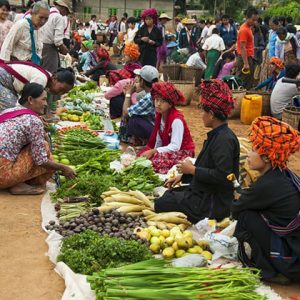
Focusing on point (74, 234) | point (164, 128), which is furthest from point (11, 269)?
point (164, 128)

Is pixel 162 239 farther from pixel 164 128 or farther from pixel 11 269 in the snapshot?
pixel 164 128

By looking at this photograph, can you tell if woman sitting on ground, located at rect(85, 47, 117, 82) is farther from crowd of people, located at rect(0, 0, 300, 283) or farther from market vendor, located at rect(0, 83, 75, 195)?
market vendor, located at rect(0, 83, 75, 195)

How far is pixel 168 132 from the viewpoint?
19.7ft

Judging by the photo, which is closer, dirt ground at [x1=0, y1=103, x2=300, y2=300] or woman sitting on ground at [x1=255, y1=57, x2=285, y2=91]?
dirt ground at [x1=0, y1=103, x2=300, y2=300]

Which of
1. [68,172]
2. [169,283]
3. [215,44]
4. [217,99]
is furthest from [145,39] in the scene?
[169,283]

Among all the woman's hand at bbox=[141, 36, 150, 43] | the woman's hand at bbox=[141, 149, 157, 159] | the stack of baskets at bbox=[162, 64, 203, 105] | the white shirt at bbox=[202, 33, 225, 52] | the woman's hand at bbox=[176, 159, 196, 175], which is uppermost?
the woman's hand at bbox=[141, 36, 150, 43]

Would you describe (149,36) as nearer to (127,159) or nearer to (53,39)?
(53,39)

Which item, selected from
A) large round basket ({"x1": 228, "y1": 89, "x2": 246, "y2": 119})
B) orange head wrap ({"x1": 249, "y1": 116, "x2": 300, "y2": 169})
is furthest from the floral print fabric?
large round basket ({"x1": 228, "y1": 89, "x2": 246, "y2": 119})

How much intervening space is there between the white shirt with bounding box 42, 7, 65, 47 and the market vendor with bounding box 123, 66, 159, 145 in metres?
2.13

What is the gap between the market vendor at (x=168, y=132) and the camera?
19.0ft

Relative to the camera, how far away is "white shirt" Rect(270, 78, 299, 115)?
8828 millimetres

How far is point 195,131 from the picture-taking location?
9133 millimetres

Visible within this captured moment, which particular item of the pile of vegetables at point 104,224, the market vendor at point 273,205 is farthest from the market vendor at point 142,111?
the market vendor at point 273,205

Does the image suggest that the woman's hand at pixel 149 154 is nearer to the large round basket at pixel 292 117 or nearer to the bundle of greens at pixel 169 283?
the bundle of greens at pixel 169 283
